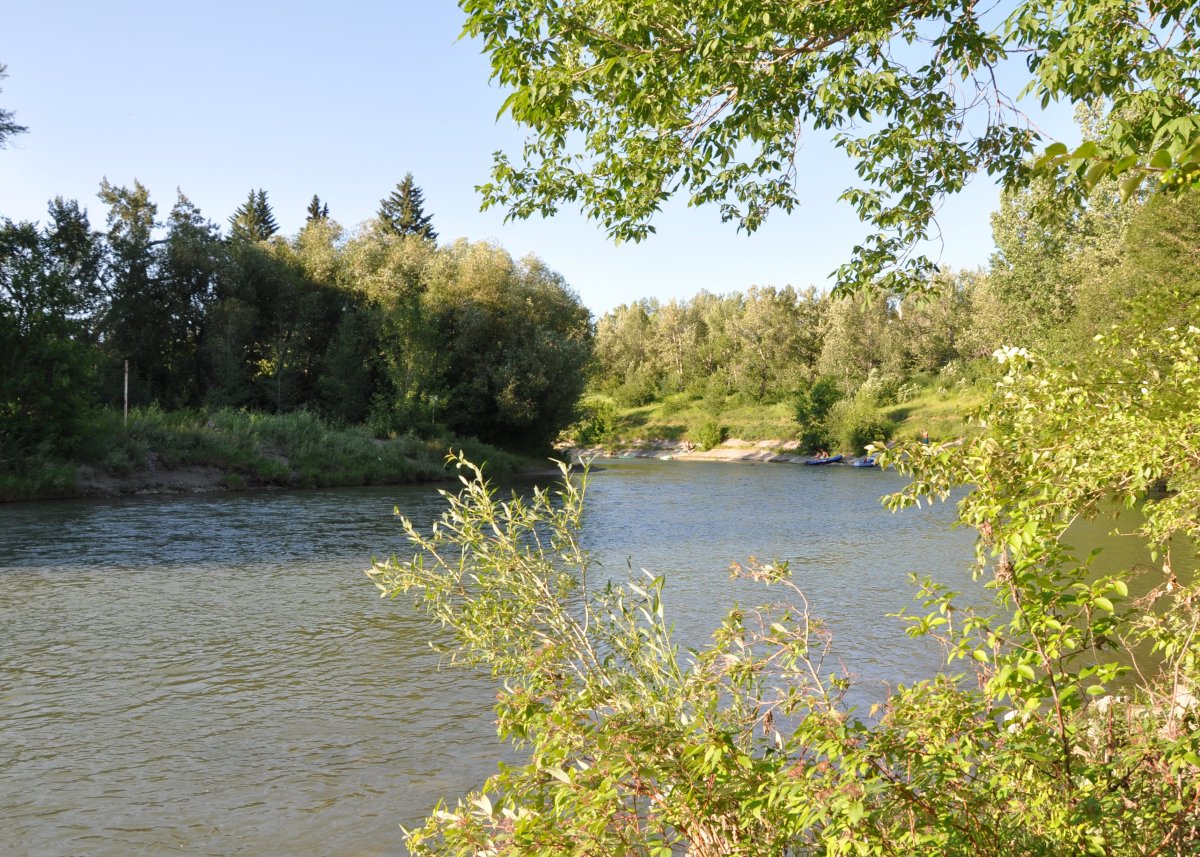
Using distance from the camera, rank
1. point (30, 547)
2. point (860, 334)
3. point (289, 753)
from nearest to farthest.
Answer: point (289, 753) → point (30, 547) → point (860, 334)

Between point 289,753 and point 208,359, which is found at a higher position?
point 208,359

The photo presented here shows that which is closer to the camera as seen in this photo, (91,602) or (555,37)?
(555,37)

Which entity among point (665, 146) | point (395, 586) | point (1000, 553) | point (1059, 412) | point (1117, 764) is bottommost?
point (1117, 764)

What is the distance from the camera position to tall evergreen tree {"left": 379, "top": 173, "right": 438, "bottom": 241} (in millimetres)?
66188

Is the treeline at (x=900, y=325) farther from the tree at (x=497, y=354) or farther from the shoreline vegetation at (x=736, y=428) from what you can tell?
the tree at (x=497, y=354)

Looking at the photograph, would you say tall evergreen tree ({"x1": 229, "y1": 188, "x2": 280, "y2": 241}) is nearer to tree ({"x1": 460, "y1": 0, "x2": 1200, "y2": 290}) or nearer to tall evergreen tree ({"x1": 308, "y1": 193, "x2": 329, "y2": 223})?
tall evergreen tree ({"x1": 308, "y1": 193, "x2": 329, "y2": 223})

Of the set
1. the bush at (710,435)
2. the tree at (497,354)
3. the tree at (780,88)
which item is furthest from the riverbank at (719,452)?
the tree at (780,88)

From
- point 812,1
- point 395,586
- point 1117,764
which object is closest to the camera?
point 1117,764

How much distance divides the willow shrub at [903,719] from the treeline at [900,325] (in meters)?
1.80

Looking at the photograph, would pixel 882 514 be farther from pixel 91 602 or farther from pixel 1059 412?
pixel 1059 412

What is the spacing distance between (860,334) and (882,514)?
4258cm

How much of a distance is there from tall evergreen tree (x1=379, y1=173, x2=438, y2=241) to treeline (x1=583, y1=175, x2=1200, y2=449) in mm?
16622

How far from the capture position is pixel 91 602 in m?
11.2

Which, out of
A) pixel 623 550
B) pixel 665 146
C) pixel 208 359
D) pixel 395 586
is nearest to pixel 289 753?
pixel 395 586
